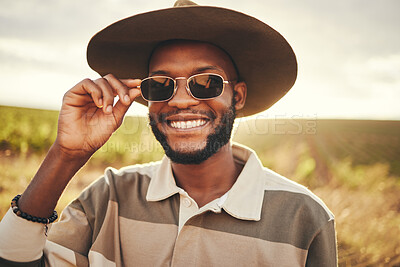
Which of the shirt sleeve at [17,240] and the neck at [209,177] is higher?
the neck at [209,177]

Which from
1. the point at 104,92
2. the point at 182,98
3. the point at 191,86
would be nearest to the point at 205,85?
the point at 191,86

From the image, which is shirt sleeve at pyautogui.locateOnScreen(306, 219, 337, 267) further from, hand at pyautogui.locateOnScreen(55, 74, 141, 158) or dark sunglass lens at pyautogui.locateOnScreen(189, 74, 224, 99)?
hand at pyautogui.locateOnScreen(55, 74, 141, 158)

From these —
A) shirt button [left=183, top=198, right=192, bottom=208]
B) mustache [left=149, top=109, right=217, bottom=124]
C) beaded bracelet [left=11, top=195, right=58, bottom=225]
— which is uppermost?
mustache [left=149, top=109, right=217, bottom=124]

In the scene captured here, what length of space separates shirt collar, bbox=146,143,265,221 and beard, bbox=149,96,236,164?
0.18m

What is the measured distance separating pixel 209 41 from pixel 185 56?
0.26 metres

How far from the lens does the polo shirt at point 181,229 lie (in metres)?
2.27

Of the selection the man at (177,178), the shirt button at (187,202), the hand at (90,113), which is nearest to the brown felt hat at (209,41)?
the man at (177,178)

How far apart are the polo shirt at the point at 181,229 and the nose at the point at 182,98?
0.64 metres

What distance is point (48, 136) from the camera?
53.6 feet

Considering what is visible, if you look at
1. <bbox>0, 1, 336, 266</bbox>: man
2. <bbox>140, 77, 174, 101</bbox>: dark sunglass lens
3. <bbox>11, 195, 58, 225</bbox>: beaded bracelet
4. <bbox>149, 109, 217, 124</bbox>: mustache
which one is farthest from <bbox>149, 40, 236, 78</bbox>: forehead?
<bbox>11, 195, 58, 225</bbox>: beaded bracelet

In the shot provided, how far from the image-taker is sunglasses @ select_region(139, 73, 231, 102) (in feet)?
8.93

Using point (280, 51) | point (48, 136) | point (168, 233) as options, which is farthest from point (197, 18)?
point (48, 136)

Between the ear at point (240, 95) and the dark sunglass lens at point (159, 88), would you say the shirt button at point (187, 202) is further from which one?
the ear at point (240, 95)

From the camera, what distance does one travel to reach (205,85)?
2.73m
